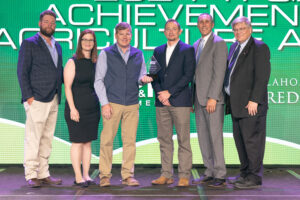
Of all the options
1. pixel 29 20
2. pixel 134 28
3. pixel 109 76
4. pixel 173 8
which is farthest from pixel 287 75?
pixel 29 20

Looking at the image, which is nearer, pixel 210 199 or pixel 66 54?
pixel 210 199

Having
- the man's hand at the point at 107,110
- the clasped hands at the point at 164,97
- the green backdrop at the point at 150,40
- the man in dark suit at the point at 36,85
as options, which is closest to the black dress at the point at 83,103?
the man's hand at the point at 107,110

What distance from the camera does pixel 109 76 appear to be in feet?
13.9

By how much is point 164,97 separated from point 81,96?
2.77 feet

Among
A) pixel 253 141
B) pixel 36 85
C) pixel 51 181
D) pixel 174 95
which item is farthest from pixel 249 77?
pixel 51 181

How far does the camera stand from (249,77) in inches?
165

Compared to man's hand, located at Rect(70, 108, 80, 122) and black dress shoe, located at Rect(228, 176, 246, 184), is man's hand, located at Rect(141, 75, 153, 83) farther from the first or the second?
black dress shoe, located at Rect(228, 176, 246, 184)

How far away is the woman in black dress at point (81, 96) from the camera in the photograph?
414 cm

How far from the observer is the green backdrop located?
5.32 metres

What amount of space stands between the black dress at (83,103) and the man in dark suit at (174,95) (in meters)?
0.68

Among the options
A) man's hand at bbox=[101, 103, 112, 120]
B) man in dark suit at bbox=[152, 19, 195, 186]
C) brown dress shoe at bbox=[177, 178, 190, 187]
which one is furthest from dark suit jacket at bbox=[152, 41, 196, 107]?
brown dress shoe at bbox=[177, 178, 190, 187]

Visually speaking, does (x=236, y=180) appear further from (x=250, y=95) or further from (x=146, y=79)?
(x=146, y=79)

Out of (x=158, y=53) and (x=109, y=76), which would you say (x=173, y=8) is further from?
(x=109, y=76)

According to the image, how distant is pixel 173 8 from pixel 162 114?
170 centimetres
